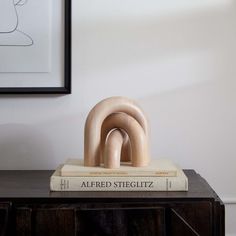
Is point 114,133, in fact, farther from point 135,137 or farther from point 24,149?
point 24,149

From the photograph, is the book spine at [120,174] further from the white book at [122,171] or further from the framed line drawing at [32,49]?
the framed line drawing at [32,49]

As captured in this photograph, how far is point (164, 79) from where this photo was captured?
112 cm

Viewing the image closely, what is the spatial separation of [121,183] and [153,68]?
45cm

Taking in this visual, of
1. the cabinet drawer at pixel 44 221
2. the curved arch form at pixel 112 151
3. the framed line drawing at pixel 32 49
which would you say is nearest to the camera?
the cabinet drawer at pixel 44 221

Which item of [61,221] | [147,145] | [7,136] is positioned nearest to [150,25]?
[147,145]

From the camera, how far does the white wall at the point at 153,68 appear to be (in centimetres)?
112

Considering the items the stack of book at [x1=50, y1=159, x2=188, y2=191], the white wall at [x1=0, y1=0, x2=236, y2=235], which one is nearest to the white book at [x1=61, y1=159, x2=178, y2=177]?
the stack of book at [x1=50, y1=159, x2=188, y2=191]

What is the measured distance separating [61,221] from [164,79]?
1.85 ft

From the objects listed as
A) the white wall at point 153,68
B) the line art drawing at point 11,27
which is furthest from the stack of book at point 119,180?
the line art drawing at point 11,27

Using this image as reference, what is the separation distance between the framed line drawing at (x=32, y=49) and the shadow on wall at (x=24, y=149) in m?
0.12

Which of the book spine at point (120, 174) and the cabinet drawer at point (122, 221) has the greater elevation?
the book spine at point (120, 174)

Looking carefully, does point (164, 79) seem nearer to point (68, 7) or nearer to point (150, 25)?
point (150, 25)

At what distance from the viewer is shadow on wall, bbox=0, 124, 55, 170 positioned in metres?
1.12

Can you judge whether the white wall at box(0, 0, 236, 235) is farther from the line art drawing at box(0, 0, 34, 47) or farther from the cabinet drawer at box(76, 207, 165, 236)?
the cabinet drawer at box(76, 207, 165, 236)
